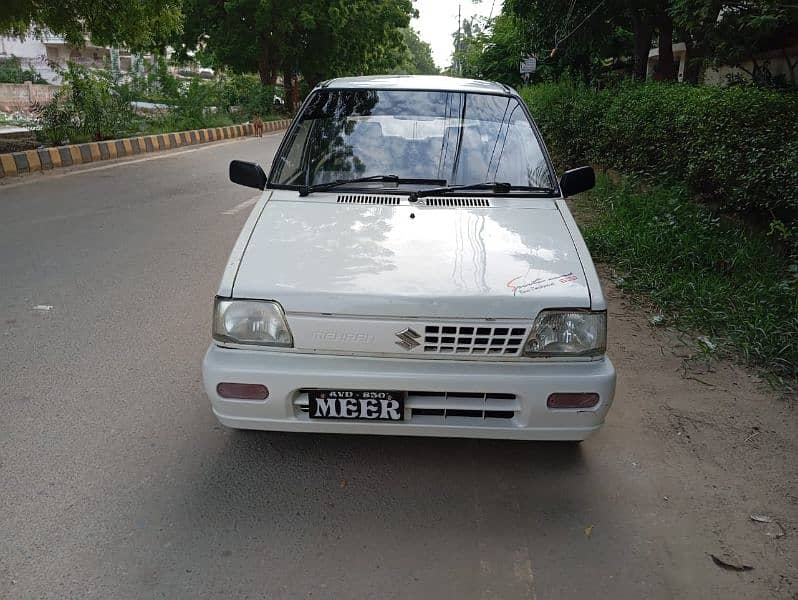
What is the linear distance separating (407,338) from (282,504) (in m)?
0.83

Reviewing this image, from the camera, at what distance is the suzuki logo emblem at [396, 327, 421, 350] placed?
258cm

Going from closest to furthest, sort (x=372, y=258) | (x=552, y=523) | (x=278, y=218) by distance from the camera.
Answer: (x=552, y=523) → (x=372, y=258) → (x=278, y=218)

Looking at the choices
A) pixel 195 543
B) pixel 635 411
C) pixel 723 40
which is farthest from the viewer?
pixel 723 40

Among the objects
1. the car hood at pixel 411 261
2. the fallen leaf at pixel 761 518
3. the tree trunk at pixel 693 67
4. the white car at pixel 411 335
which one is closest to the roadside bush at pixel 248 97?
the tree trunk at pixel 693 67

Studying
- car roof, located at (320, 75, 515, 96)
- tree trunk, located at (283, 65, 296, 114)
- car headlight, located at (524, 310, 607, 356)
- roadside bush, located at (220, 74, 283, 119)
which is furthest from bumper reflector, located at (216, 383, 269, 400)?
tree trunk, located at (283, 65, 296, 114)

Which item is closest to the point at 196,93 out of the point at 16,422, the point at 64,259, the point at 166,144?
the point at 166,144

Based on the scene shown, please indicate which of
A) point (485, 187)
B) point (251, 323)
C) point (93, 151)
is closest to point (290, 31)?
point (93, 151)

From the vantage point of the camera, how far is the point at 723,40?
836 cm

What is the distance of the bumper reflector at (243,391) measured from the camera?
103 inches

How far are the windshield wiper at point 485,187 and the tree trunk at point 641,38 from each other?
11.3 m

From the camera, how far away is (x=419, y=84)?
412 centimetres

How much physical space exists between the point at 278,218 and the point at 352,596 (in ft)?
5.63

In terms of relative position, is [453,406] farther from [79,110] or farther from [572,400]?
[79,110]

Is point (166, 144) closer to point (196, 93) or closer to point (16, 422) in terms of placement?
point (196, 93)
